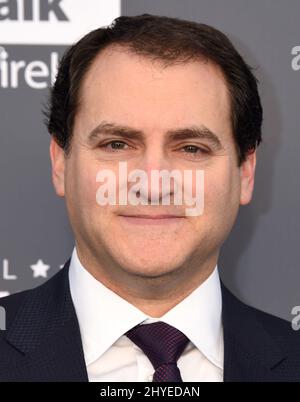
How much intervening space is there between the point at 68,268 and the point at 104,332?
0.20 metres

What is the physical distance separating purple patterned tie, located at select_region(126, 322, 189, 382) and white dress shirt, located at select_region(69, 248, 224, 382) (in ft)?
0.06

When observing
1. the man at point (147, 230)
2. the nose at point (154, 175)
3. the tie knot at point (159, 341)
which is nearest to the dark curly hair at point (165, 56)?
the man at point (147, 230)

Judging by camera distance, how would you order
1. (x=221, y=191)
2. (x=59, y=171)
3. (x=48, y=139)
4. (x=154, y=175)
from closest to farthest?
(x=154, y=175) < (x=221, y=191) < (x=59, y=171) < (x=48, y=139)

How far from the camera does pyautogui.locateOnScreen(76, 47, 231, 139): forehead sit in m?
1.82

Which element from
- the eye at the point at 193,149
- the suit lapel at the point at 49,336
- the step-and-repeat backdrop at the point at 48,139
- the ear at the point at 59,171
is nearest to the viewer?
the suit lapel at the point at 49,336

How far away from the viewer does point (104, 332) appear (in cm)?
184

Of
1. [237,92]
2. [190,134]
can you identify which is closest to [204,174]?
[190,134]

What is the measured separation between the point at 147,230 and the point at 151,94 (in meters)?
0.30

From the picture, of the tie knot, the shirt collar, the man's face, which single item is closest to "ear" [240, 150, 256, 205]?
→ the man's face

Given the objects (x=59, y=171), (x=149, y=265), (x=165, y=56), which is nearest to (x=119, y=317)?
(x=149, y=265)

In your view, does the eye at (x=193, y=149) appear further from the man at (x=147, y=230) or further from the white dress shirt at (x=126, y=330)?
the white dress shirt at (x=126, y=330)

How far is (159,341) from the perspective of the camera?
181cm

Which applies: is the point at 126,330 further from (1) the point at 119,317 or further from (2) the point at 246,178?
(2) the point at 246,178

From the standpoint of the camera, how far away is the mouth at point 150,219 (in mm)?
1818
